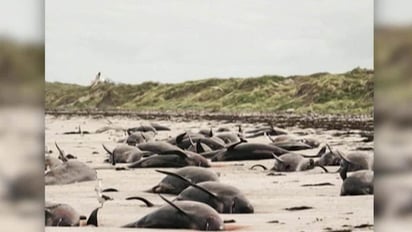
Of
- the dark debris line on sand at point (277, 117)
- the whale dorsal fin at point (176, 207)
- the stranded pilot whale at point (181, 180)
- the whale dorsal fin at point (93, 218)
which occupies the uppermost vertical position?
the dark debris line on sand at point (277, 117)

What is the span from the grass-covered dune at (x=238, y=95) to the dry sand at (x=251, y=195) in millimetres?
77

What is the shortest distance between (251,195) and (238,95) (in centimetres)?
33

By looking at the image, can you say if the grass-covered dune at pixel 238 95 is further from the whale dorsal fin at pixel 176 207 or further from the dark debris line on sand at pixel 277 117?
the whale dorsal fin at pixel 176 207

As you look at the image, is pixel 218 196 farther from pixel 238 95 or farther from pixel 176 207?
pixel 238 95

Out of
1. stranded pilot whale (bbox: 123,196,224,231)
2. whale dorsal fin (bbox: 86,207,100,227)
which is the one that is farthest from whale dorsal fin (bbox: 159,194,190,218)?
whale dorsal fin (bbox: 86,207,100,227)

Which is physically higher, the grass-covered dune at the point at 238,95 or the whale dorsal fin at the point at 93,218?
the grass-covered dune at the point at 238,95

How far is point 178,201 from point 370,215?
622 millimetres

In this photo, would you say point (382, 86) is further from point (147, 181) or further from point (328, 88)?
point (147, 181)

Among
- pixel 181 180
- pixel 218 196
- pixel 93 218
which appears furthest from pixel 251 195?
pixel 93 218

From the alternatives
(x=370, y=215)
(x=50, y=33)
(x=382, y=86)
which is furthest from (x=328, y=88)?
(x=50, y=33)

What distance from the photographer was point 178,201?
293cm

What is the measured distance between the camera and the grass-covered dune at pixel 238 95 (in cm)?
295

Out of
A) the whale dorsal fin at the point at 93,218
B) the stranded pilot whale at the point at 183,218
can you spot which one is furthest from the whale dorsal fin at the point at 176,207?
the whale dorsal fin at the point at 93,218

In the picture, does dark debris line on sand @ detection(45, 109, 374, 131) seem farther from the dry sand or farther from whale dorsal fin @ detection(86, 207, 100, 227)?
whale dorsal fin @ detection(86, 207, 100, 227)
